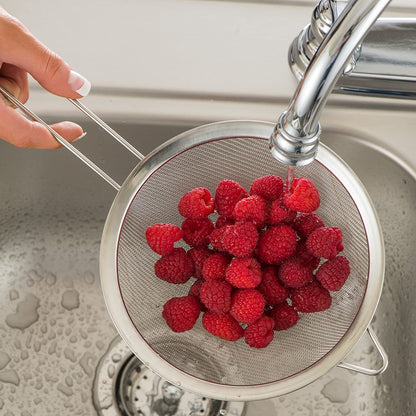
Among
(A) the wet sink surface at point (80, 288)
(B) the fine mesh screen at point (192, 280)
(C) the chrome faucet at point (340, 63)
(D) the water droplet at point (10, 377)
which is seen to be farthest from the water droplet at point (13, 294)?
(C) the chrome faucet at point (340, 63)

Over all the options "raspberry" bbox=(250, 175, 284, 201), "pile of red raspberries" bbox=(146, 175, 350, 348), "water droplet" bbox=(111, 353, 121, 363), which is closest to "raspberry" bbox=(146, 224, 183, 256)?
"pile of red raspberries" bbox=(146, 175, 350, 348)

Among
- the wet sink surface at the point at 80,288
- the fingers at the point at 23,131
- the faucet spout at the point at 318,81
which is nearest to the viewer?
the faucet spout at the point at 318,81

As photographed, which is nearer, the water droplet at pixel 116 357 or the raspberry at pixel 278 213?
the raspberry at pixel 278 213

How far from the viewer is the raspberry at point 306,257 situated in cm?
62

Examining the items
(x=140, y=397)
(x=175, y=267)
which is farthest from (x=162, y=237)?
(x=140, y=397)

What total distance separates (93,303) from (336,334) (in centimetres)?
36

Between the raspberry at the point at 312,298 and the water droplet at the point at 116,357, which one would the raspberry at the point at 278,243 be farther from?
the water droplet at the point at 116,357

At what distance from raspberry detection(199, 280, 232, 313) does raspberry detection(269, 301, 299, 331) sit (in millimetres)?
62

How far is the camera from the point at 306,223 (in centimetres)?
63

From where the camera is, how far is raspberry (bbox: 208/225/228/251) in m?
0.61

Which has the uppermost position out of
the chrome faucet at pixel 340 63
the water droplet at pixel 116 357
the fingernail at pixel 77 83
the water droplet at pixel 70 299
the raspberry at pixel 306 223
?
the chrome faucet at pixel 340 63

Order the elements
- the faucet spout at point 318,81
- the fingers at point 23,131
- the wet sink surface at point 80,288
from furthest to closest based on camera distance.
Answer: the wet sink surface at point 80,288 → the fingers at point 23,131 → the faucet spout at point 318,81

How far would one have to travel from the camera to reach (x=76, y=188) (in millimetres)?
781

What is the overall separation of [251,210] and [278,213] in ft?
0.11
